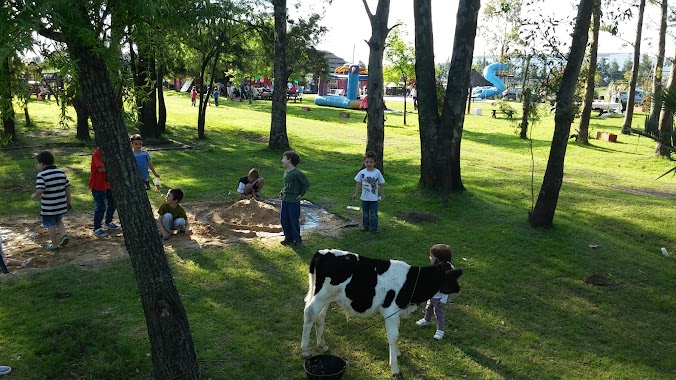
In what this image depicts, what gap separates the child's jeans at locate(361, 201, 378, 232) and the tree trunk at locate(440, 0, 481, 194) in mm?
3392

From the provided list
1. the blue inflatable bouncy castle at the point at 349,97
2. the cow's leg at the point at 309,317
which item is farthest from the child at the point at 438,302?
the blue inflatable bouncy castle at the point at 349,97

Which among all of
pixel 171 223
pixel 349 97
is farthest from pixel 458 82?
pixel 349 97

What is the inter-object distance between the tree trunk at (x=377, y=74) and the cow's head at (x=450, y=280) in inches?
363

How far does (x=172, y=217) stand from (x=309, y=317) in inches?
192

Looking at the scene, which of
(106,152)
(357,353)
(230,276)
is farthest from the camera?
(230,276)

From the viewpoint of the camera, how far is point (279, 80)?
19969 mm

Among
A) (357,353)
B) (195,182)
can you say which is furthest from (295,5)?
(357,353)

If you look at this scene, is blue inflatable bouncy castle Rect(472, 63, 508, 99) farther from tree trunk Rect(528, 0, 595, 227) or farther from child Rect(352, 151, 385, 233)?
child Rect(352, 151, 385, 233)

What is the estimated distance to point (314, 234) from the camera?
10281 mm

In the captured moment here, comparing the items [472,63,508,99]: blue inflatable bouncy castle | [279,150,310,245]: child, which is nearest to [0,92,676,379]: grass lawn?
[279,150,310,245]: child

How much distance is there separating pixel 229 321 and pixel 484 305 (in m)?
3.57

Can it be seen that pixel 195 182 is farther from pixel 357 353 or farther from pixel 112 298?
pixel 357 353

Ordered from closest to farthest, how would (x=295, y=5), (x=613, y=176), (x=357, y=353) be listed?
(x=357, y=353)
(x=613, y=176)
(x=295, y=5)

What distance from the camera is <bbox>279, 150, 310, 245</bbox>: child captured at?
9148 mm
